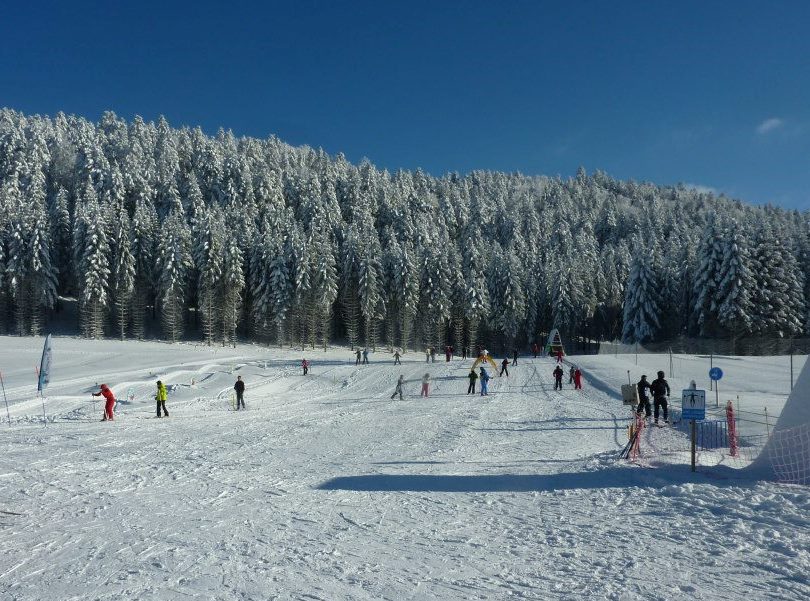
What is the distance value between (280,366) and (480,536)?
3940 cm

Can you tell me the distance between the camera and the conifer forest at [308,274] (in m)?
58.2

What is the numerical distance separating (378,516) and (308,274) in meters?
58.7

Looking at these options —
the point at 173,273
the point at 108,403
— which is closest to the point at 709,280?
the point at 108,403

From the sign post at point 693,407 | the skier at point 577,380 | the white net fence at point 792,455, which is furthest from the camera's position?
the skier at point 577,380

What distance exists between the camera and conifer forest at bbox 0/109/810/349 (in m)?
58.2

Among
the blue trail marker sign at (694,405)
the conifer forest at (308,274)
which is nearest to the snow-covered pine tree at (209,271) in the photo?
the conifer forest at (308,274)

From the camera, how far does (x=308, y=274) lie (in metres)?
65.9

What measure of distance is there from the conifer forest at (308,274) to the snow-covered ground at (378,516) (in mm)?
46924

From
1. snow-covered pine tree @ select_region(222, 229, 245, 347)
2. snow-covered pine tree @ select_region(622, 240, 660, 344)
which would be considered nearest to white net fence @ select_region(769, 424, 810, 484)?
snow-covered pine tree @ select_region(622, 240, 660, 344)

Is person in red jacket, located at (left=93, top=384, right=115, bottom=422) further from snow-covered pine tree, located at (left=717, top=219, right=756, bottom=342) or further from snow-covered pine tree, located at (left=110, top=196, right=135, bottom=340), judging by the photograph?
snow-covered pine tree, located at (left=717, top=219, right=756, bottom=342)

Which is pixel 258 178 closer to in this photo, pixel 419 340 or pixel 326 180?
pixel 326 180

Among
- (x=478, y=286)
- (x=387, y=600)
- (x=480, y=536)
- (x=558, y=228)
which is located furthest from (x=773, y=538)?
(x=558, y=228)

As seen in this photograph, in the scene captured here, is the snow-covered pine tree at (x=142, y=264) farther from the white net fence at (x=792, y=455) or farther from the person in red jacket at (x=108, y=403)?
the white net fence at (x=792, y=455)

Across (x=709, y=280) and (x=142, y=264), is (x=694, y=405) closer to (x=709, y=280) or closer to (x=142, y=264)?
(x=709, y=280)
